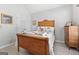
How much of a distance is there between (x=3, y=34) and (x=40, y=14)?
1006 millimetres

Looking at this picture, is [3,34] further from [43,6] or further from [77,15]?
[77,15]

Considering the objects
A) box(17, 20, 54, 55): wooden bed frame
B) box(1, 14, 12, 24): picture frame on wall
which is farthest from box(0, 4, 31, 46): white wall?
box(17, 20, 54, 55): wooden bed frame

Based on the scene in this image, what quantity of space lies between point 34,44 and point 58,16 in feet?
2.88

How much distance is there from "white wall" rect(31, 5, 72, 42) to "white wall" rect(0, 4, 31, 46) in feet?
0.76

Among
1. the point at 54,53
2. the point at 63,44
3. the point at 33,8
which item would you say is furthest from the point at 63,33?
the point at 33,8

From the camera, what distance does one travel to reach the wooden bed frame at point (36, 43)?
2.16m

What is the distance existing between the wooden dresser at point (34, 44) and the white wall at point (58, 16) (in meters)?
0.34

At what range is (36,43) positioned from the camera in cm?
233

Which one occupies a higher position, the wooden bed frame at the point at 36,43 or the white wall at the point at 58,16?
the white wall at the point at 58,16

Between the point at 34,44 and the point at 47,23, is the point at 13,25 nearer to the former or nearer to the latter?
the point at 34,44

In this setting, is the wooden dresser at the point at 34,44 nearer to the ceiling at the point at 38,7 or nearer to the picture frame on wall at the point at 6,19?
the picture frame on wall at the point at 6,19

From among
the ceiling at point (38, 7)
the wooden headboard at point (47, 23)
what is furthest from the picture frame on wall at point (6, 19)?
the wooden headboard at point (47, 23)

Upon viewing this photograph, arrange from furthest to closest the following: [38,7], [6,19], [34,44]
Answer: [34,44] < [6,19] < [38,7]

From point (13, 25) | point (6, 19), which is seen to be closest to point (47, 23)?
point (13, 25)
